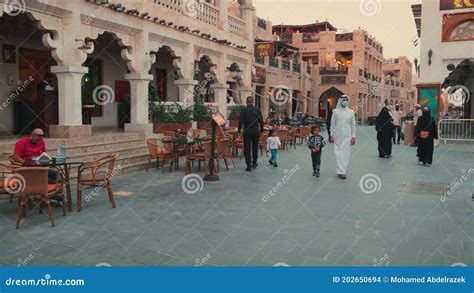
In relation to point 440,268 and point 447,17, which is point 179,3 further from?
point 440,268

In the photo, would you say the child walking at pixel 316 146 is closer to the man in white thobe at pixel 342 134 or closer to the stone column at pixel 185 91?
the man in white thobe at pixel 342 134

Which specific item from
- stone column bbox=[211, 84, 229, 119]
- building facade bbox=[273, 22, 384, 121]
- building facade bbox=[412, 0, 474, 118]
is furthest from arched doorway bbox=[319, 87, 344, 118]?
stone column bbox=[211, 84, 229, 119]

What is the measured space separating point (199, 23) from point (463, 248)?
41.5 ft

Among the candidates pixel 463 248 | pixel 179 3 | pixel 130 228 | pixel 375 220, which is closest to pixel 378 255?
pixel 463 248

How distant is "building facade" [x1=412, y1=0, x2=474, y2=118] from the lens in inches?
680

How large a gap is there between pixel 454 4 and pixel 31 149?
1677cm

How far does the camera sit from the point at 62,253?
15.4 feet
